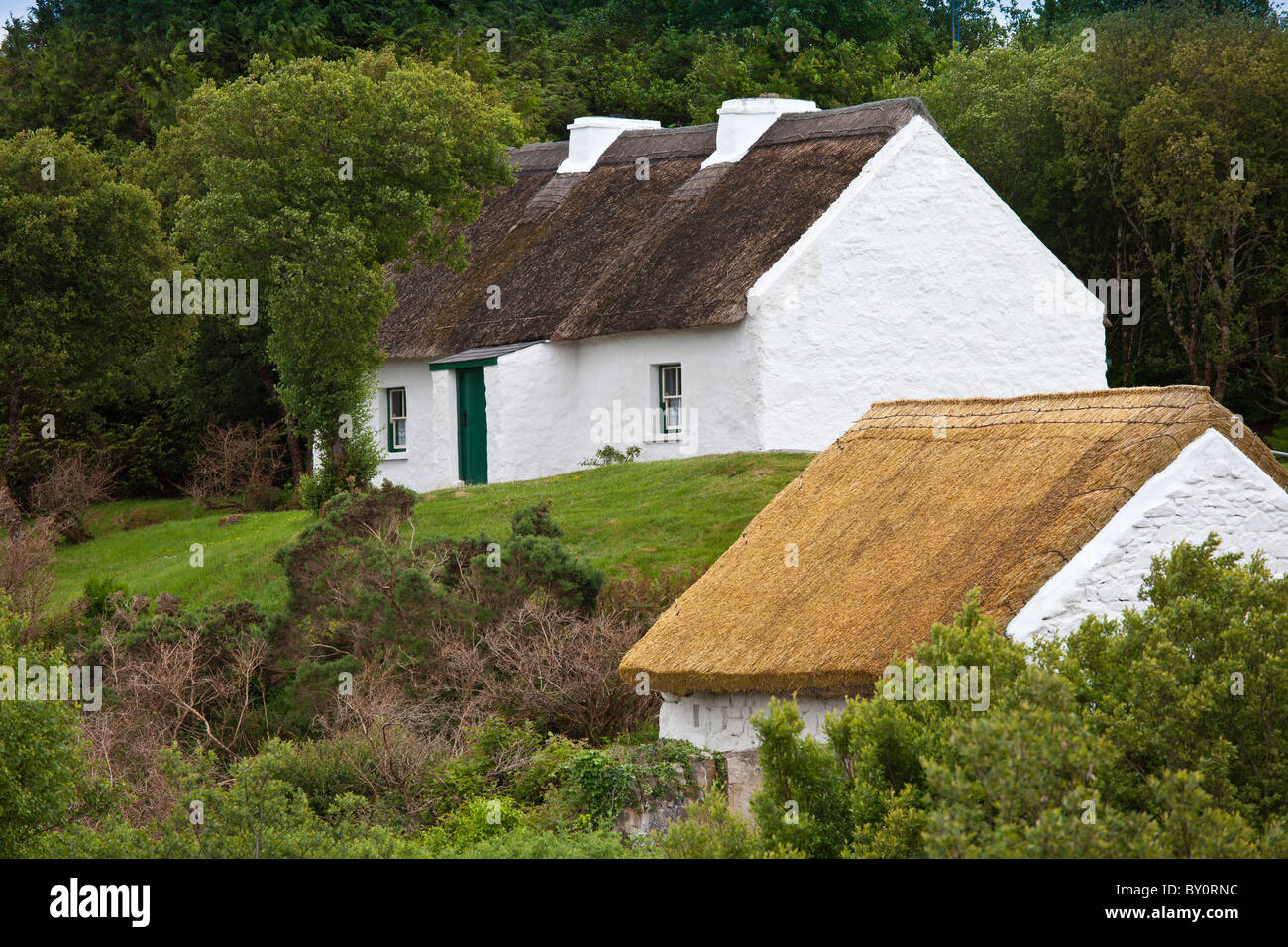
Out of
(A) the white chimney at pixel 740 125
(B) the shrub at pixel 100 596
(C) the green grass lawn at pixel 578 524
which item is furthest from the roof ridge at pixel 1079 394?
(A) the white chimney at pixel 740 125

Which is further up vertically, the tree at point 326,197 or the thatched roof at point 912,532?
the tree at point 326,197

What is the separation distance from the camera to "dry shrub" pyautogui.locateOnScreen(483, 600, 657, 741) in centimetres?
1620

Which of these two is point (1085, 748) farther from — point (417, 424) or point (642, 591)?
point (417, 424)

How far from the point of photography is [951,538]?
13867mm

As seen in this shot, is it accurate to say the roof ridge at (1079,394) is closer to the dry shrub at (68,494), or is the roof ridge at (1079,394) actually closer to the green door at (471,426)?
the green door at (471,426)

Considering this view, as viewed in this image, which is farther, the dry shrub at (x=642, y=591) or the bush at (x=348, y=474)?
the bush at (x=348, y=474)

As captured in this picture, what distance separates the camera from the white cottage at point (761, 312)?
25156 millimetres

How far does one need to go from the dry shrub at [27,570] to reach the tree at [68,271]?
4419 millimetres

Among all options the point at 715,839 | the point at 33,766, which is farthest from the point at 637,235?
the point at 715,839

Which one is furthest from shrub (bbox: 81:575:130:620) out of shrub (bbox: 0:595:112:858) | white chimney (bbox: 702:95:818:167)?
white chimney (bbox: 702:95:818:167)

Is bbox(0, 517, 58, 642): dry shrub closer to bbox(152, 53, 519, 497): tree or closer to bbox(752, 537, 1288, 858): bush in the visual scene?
bbox(152, 53, 519, 497): tree

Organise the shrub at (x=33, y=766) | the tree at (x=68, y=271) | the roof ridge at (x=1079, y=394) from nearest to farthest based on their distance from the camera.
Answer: the shrub at (x=33, y=766) → the roof ridge at (x=1079, y=394) → the tree at (x=68, y=271)

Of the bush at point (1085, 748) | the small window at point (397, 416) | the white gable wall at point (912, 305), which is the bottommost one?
the bush at point (1085, 748)

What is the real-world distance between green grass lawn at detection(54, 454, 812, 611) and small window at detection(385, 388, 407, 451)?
3.80m
